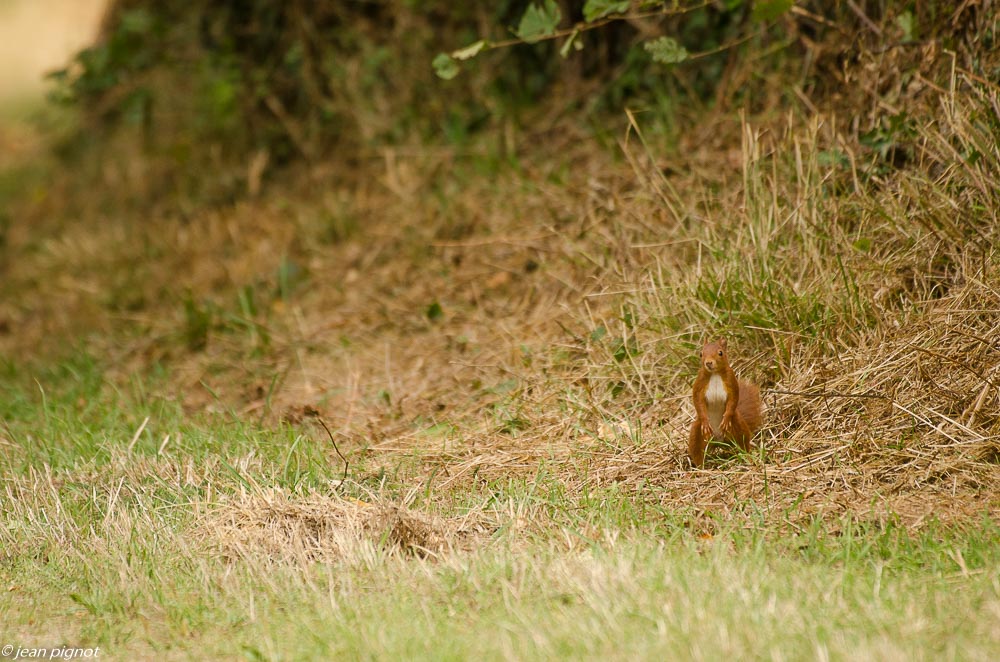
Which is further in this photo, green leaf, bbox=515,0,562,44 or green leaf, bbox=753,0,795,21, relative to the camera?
green leaf, bbox=515,0,562,44

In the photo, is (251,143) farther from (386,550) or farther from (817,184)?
(386,550)

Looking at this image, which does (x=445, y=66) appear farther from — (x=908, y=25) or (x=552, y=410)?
(x=908, y=25)

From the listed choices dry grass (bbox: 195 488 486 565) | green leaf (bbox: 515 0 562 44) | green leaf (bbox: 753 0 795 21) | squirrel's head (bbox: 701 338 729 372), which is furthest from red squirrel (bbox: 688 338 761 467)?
green leaf (bbox: 515 0 562 44)

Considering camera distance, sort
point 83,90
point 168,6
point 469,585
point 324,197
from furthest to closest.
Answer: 1. point 168,6
2. point 83,90
3. point 324,197
4. point 469,585

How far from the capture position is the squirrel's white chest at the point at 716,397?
360cm

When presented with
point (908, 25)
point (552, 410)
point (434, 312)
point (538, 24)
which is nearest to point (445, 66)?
point (538, 24)

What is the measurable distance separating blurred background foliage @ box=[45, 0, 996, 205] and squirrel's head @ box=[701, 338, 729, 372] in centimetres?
176

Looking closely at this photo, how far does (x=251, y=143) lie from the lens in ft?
24.3

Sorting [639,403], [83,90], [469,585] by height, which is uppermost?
[83,90]

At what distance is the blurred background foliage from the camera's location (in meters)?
5.45

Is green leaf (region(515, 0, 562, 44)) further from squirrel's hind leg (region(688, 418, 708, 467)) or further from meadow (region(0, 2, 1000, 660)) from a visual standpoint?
squirrel's hind leg (region(688, 418, 708, 467))

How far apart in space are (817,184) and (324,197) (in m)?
3.31

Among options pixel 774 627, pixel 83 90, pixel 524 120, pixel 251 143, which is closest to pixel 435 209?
pixel 524 120

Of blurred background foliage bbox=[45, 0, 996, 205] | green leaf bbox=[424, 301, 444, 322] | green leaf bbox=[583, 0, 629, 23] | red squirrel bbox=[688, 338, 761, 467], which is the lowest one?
green leaf bbox=[424, 301, 444, 322]
